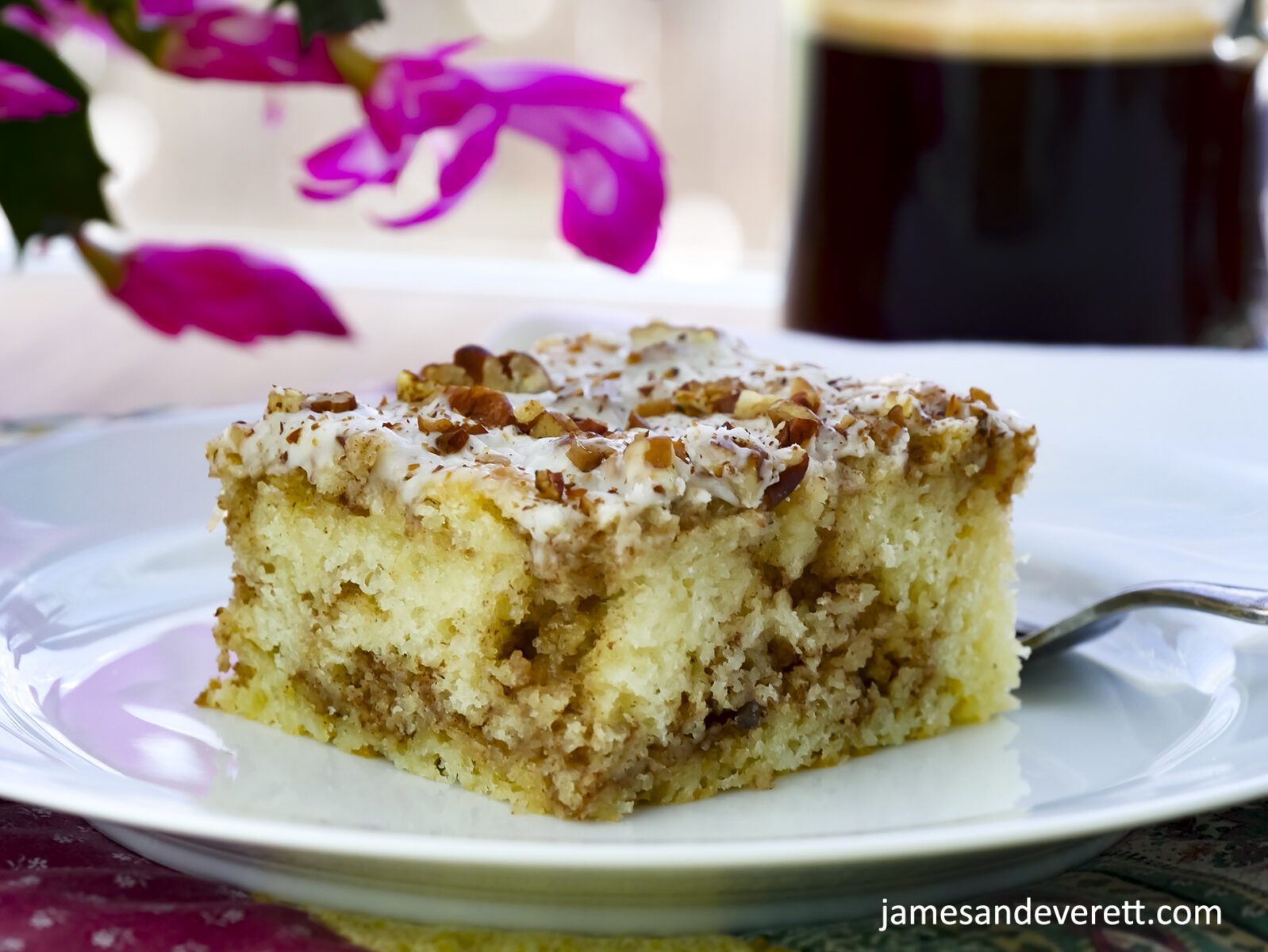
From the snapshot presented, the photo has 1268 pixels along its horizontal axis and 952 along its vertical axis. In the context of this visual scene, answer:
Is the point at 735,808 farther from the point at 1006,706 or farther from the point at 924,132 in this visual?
the point at 924,132

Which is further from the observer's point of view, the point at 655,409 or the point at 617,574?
the point at 655,409

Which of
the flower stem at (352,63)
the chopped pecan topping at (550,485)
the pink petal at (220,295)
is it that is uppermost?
A: the flower stem at (352,63)

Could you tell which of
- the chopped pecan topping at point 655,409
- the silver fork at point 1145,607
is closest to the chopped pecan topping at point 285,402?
the chopped pecan topping at point 655,409

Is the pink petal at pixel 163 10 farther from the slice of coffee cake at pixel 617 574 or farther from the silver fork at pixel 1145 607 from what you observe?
the silver fork at pixel 1145 607

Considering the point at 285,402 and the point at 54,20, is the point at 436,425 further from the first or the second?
the point at 54,20

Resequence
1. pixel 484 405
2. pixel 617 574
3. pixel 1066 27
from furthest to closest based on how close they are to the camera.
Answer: pixel 1066 27 → pixel 484 405 → pixel 617 574

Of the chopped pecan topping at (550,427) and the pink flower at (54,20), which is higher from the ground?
the pink flower at (54,20)

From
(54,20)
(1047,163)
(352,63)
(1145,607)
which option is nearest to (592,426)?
(352,63)
